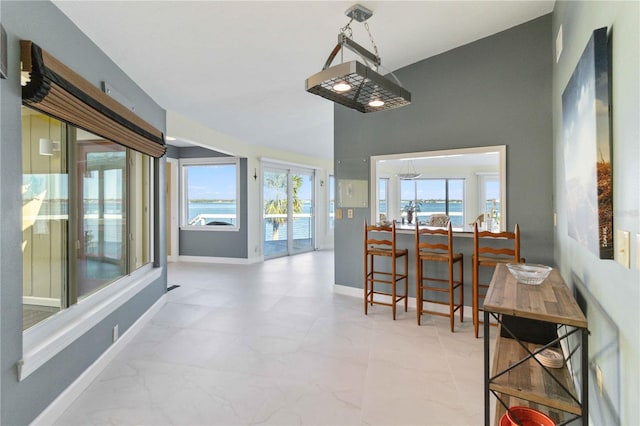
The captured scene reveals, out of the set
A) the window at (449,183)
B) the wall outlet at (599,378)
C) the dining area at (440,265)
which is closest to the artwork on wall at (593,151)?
the wall outlet at (599,378)

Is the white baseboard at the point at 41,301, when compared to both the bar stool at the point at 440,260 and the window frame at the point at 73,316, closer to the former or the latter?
the window frame at the point at 73,316

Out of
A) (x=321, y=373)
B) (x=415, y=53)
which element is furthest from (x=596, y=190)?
(x=415, y=53)

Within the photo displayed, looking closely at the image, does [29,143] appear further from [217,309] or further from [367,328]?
[367,328]

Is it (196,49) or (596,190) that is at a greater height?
(196,49)

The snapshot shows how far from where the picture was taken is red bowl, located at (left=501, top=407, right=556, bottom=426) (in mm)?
1579

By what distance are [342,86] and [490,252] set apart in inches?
81.0

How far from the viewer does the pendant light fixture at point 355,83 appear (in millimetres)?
2129

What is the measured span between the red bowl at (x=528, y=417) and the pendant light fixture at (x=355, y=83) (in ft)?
6.58

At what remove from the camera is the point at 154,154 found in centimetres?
371

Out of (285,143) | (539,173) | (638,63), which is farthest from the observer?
(285,143)

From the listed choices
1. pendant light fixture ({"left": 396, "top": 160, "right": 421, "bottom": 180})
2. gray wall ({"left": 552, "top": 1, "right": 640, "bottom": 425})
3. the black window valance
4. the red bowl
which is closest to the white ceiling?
the black window valance

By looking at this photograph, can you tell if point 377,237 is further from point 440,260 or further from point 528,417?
point 528,417

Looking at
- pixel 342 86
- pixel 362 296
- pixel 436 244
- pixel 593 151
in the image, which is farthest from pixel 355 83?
pixel 362 296

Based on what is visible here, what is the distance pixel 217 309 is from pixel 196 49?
2.79m
